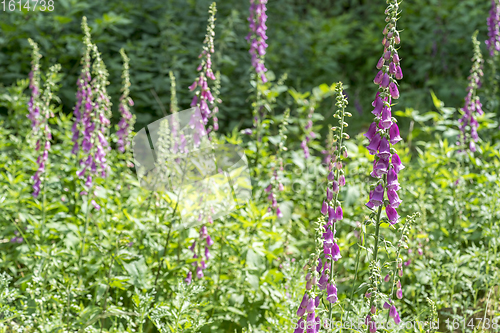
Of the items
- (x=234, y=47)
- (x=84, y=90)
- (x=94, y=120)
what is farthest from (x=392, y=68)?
(x=234, y=47)

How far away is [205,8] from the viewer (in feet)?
23.0

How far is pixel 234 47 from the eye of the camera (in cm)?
742

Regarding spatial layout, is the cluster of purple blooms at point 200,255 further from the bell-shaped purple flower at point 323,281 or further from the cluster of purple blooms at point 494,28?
the cluster of purple blooms at point 494,28

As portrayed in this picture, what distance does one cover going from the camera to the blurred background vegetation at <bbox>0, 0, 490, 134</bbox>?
6.32 meters

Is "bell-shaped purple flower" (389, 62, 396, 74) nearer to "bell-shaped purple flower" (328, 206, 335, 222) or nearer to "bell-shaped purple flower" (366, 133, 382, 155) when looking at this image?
"bell-shaped purple flower" (366, 133, 382, 155)

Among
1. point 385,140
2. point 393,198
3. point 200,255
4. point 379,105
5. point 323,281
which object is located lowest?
point 200,255

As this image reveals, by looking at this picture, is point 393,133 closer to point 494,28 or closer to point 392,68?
point 392,68

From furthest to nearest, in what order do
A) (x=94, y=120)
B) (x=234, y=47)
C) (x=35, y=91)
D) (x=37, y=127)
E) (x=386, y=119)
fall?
(x=234, y=47)
(x=35, y=91)
(x=37, y=127)
(x=94, y=120)
(x=386, y=119)

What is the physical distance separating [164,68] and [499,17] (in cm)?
432

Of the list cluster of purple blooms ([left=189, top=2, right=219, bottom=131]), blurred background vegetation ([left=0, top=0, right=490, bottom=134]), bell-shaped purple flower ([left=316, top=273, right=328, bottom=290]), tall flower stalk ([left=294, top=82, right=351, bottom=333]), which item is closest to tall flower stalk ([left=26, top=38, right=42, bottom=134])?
cluster of purple blooms ([left=189, top=2, right=219, bottom=131])

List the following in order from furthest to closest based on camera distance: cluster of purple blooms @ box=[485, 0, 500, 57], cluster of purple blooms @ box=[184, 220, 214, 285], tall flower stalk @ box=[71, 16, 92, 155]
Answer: cluster of purple blooms @ box=[485, 0, 500, 57] < tall flower stalk @ box=[71, 16, 92, 155] < cluster of purple blooms @ box=[184, 220, 214, 285]

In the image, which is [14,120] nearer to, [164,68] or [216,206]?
[164,68]

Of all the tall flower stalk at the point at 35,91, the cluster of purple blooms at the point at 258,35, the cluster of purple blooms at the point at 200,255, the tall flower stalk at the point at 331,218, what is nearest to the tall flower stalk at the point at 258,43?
the cluster of purple blooms at the point at 258,35

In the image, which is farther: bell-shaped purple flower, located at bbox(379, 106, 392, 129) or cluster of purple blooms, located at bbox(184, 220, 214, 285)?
cluster of purple blooms, located at bbox(184, 220, 214, 285)
